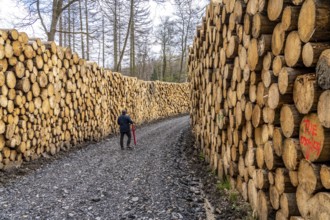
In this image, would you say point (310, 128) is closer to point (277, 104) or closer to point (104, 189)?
point (277, 104)

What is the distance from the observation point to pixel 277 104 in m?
3.11

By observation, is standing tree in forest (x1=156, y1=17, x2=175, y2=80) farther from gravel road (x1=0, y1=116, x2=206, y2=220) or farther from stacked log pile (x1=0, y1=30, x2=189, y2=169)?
gravel road (x1=0, y1=116, x2=206, y2=220)

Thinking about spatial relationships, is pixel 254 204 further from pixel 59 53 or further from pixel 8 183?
pixel 59 53

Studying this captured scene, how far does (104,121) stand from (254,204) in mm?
9267

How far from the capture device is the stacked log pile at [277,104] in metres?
2.43

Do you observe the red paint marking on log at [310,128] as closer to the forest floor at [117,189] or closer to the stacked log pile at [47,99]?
the forest floor at [117,189]

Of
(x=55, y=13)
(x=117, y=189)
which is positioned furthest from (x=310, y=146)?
(x=55, y=13)

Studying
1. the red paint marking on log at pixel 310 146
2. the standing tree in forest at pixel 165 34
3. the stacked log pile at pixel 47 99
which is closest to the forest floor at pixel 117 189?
the stacked log pile at pixel 47 99

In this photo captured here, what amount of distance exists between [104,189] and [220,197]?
209 cm

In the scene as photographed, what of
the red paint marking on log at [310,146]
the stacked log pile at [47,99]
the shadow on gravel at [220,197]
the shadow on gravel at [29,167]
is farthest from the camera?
the stacked log pile at [47,99]

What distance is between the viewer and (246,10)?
13.6ft

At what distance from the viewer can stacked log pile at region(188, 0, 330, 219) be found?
2426 mm

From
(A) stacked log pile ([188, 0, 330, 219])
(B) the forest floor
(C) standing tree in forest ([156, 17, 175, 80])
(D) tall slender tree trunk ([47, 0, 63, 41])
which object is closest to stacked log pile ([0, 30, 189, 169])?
(B) the forest floor

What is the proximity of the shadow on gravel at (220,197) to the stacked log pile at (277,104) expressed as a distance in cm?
16
